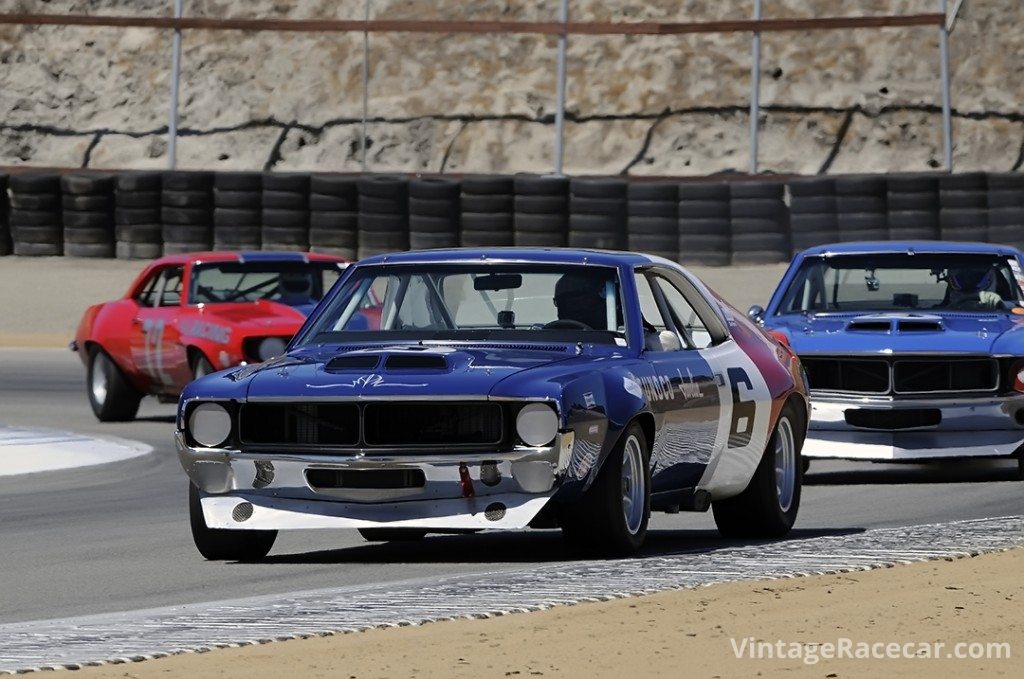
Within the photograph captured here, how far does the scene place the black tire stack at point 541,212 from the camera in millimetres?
30203

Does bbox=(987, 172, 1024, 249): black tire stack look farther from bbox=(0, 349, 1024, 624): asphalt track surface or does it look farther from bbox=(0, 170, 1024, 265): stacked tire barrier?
bbox=(0, 349, 1024, 624): asphalt track surface

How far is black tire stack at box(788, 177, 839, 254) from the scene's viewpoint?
30047mm

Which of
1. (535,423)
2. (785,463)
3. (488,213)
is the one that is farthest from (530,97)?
(535,423)

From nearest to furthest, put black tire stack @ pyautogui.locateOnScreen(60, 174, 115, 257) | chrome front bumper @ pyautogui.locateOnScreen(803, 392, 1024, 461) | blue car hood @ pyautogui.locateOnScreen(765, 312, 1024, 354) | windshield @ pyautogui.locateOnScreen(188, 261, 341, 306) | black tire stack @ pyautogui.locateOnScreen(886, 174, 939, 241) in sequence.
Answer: chrome front bumper @ pyautogui.locateOnScreen(803, 392, 1024, 461), blue car hood @ pyautogui.locateOnScreen(765, 312, 1024, 354), windshield @ pyautogui.locateOnScreen(188, 261, 341, 306), black tire stack @ pyautogui.locateOnScreen(886, 174, 939, 241), black tire stack @ pyautogui.locateOnScreen(60, 174, 115, 257)

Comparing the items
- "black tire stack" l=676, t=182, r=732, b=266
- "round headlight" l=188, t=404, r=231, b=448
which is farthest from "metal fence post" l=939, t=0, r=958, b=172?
"round headlight" l=188, t=404, r=231, b=448

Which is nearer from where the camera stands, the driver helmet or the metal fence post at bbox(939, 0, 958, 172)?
the driver helmet

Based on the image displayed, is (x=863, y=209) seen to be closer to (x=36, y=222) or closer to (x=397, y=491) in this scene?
(x=36, y=222)

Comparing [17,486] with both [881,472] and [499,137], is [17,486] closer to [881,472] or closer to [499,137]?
[881,472]

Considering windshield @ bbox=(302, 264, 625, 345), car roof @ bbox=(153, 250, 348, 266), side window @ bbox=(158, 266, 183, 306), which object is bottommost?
side window @ bbox=(158, 266, 183, 306)

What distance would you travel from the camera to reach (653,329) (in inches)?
388

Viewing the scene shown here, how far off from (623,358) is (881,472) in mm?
5630

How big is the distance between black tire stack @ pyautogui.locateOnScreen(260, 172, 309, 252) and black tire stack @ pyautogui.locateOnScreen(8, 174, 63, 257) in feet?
10.3

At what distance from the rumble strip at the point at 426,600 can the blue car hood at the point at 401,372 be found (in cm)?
74

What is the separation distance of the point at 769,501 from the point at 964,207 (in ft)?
65.8
